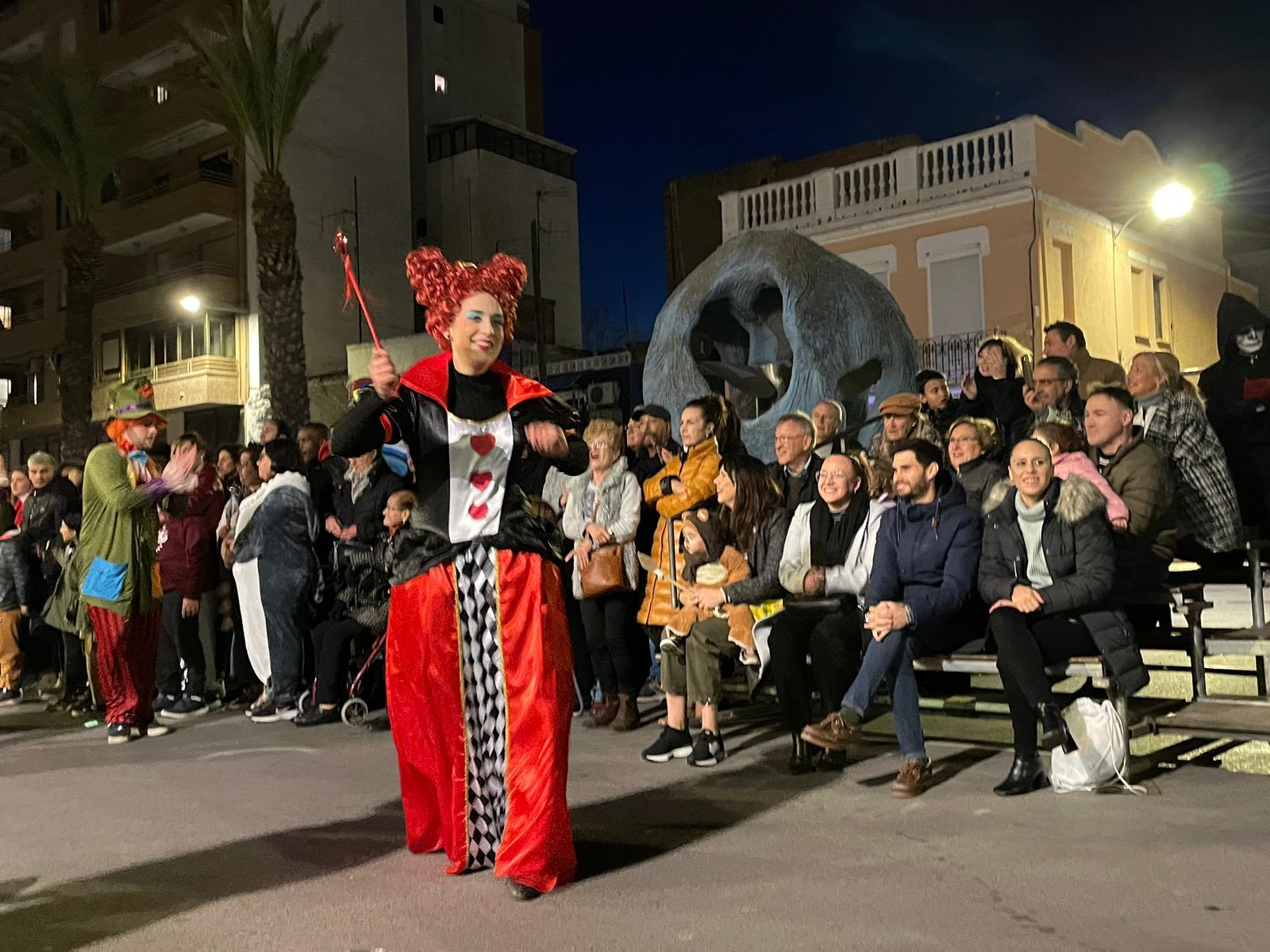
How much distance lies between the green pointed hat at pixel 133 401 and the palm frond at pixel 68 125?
20.5m

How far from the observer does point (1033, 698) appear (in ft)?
17.3

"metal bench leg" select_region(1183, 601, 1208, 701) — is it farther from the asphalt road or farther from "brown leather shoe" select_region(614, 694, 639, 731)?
"brown leather shoe" select_region(614, 694, 639, 731)

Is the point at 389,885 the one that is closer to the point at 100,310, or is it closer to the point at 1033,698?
the point at 1033,698

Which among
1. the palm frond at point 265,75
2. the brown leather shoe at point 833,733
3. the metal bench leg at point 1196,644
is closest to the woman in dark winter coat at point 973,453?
the metal bench leg at point 1196,644

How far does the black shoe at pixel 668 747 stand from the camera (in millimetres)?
6236

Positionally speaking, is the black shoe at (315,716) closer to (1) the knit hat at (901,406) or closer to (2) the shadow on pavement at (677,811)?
(2) the shadow on pavement at (677,811)

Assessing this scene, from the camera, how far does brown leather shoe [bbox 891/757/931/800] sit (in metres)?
5.28

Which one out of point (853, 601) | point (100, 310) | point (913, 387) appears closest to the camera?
point (853, 601)

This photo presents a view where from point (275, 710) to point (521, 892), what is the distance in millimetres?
4618

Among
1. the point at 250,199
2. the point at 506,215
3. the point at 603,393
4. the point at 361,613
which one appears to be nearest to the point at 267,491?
the point at 361,613

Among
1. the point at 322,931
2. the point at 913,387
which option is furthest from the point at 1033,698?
the point at 913,387

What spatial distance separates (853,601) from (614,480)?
1.77m

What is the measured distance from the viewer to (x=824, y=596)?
618cm

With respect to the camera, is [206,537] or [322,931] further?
[206,537]
